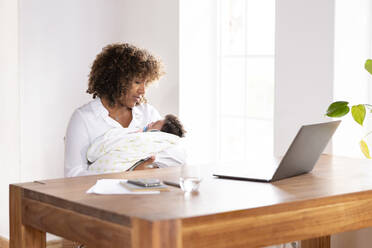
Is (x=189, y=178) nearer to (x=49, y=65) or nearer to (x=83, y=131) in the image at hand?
(x=83, y=131)

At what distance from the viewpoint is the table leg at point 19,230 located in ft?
7.51

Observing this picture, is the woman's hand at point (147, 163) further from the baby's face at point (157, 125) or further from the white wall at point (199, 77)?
the white wall at point (199, 77)

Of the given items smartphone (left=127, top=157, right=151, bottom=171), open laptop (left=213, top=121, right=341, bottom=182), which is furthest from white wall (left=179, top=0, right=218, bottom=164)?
open laptop (left=213, top=121, right=341, bottom=182)

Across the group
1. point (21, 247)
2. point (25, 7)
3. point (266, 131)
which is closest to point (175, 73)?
point (266, 131)

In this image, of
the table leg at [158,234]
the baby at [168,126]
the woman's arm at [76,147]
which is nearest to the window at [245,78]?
the baby at [168,126]

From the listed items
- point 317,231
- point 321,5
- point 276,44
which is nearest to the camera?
point 317,231

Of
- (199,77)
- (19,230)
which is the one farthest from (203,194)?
(199,77)

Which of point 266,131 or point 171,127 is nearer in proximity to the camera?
point 171,127

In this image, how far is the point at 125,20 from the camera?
4.65 m

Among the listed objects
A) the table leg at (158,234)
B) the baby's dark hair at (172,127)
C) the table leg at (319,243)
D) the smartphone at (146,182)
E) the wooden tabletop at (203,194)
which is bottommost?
the table leg at (319,243)

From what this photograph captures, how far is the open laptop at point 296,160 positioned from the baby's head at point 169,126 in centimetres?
82

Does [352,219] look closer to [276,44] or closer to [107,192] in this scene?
[107,192]

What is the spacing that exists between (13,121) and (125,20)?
3.48 ft

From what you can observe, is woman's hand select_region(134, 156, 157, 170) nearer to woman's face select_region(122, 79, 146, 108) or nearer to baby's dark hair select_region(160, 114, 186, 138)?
baby's dark hair select_region(160, 114, 186, 138)
